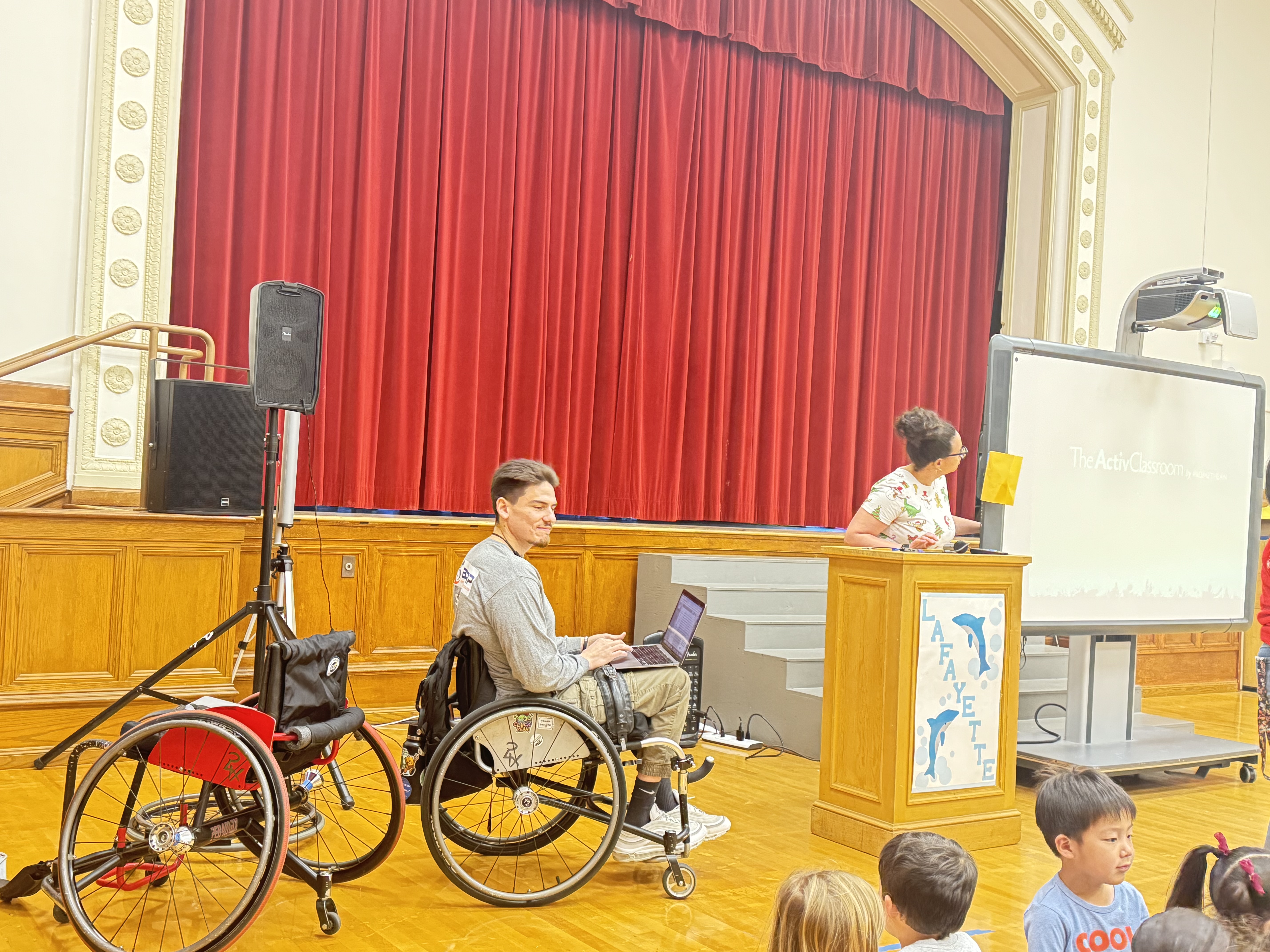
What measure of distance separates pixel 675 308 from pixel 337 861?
14.9 ft

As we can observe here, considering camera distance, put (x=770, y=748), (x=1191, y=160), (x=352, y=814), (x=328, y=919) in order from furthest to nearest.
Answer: (x=1191, y=160), (x=770, y=748), (x=352, y=814), (x=328, y=919)

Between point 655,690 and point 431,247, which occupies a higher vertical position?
point 431,247

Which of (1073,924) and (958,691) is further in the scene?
(958,691)

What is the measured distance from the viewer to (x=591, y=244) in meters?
6.76

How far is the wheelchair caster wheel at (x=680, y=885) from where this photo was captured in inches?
116

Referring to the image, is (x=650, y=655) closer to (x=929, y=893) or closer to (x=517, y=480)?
(x=517, y=480)

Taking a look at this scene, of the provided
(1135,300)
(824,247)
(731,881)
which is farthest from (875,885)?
(824,247)

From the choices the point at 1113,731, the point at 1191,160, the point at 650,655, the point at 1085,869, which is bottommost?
the point at 1113,731

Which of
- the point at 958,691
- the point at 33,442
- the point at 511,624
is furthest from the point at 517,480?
the point at 33,442

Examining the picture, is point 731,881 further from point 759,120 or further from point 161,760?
point 759,120

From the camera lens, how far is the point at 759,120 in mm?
7367

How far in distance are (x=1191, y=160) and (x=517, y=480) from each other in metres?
7.21

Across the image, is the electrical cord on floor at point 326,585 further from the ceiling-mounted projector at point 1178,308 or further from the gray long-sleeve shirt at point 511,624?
the ceiling-mounted projector at point 1178,308

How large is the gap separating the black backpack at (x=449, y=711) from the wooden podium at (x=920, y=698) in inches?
44.9
